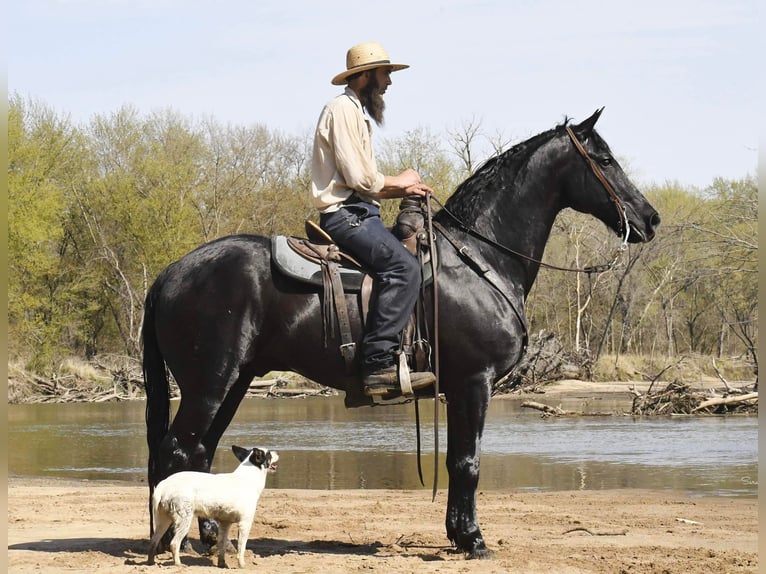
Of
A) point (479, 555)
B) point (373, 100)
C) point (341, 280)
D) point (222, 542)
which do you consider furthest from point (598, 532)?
point (373, 100)

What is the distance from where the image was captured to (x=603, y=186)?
25.1 feet

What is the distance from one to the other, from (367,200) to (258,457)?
1.92 metres

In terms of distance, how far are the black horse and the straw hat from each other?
116 cm

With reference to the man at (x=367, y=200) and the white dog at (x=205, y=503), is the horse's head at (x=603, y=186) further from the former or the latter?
the white dog at (x=205, y=503)

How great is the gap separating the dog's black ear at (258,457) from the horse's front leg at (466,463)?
1.32 m

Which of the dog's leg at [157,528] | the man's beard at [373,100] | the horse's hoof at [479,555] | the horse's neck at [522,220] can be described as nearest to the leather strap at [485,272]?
the horse's neck at [522,220]

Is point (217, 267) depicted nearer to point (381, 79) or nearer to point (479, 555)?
point (381, 79)

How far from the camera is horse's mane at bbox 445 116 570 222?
7.78 metres

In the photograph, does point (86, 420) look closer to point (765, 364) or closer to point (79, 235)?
point (765, 364)

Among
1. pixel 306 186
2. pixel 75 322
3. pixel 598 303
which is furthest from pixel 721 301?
pixel 75 322

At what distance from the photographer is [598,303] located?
53125 millimetres

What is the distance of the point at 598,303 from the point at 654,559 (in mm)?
46813

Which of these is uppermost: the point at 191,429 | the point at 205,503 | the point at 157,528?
the point at 191,429

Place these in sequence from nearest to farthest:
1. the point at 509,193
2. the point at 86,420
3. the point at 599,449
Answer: the point at 509,193, the point at 599,449, the point at 86,420
